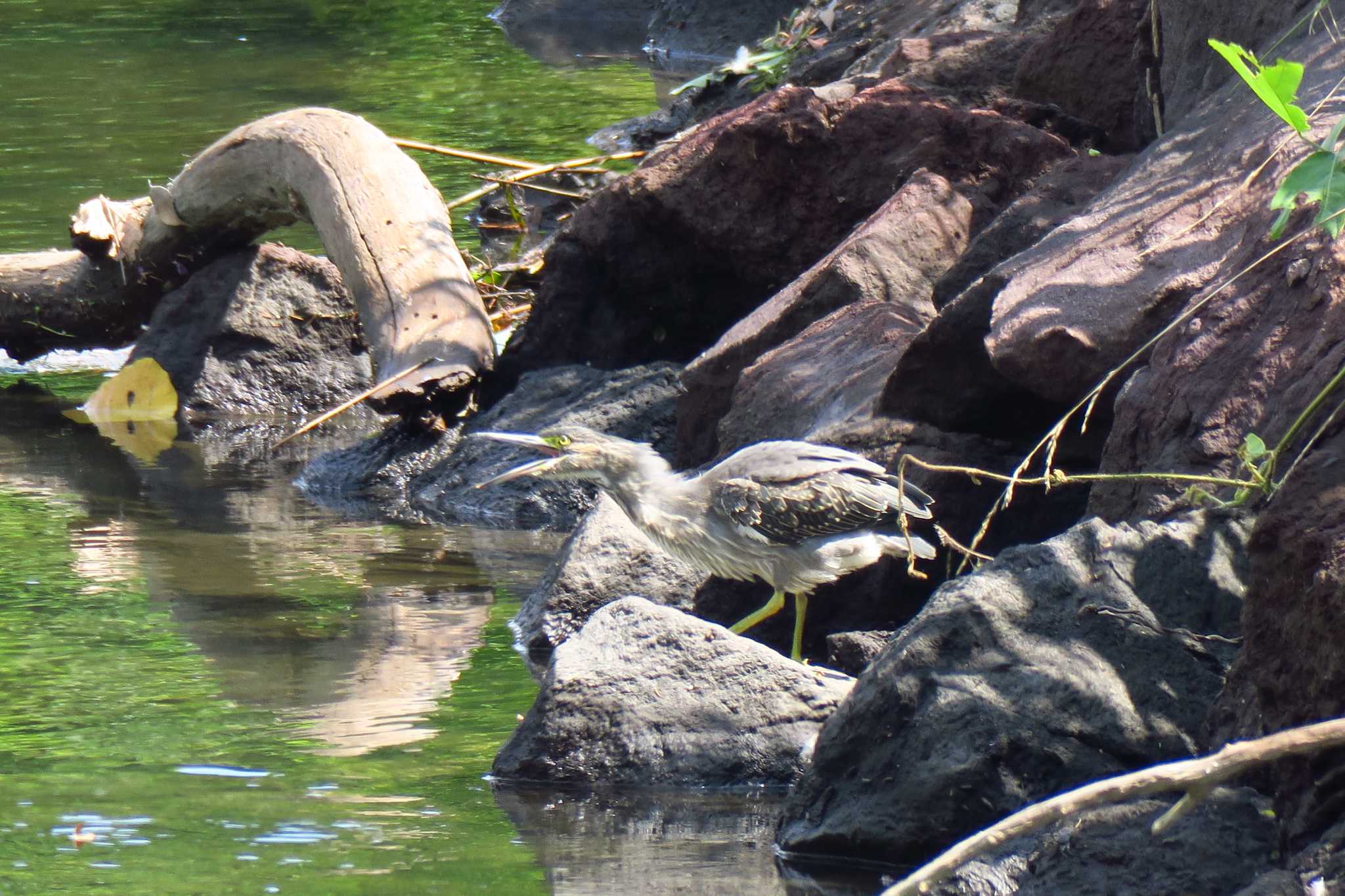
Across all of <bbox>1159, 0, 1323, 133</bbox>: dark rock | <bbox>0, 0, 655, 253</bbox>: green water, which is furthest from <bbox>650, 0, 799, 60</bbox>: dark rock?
<bbox>1159, 0, 1323, 133</bbox>: dark rock

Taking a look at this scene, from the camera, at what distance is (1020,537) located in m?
5.24

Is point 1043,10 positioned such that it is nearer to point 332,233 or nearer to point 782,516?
point 332,233

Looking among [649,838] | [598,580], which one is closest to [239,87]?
[598,580]

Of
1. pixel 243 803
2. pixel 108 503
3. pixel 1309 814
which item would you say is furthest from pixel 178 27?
pixel 1309 814

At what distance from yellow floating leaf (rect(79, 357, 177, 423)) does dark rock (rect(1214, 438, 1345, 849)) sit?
7.05 m

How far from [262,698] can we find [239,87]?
13782mm

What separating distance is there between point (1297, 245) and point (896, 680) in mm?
1456

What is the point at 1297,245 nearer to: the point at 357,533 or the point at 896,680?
the point at 896,680

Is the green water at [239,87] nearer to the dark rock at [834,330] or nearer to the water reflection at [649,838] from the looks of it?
the dark rock at [834,330]

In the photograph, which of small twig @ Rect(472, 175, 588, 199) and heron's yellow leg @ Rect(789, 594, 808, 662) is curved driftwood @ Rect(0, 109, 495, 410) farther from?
heron's yellow leg @ Rect(789, 594, 808, 662)

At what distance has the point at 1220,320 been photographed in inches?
171

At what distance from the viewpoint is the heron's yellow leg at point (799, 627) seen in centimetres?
527

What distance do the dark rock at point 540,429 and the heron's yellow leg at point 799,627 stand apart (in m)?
2.05

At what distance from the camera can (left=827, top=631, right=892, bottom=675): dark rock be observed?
4848mm
